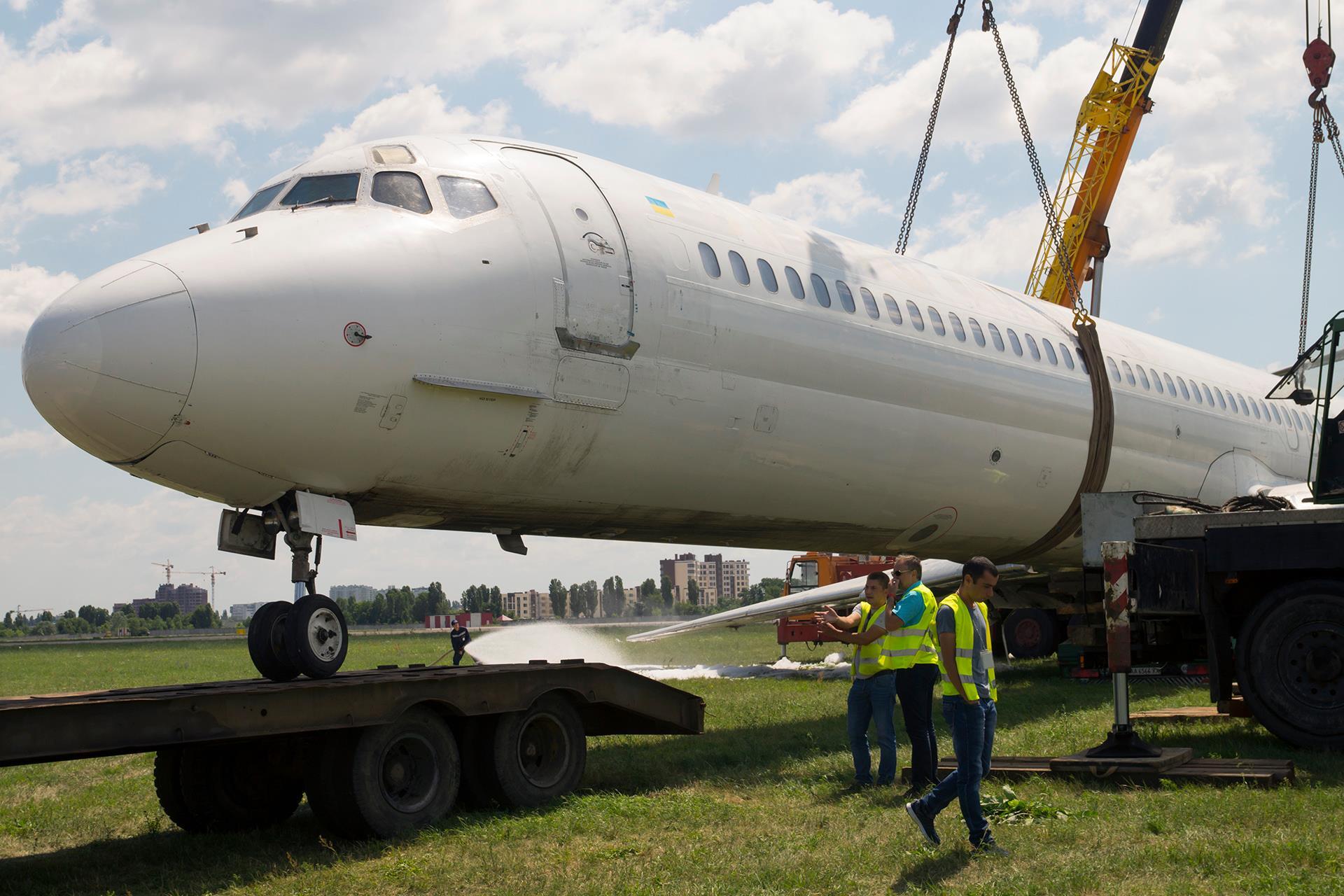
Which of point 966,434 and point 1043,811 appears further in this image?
point 966,434

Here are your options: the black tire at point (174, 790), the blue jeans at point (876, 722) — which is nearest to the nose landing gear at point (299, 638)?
the black tire at point (174, 790)

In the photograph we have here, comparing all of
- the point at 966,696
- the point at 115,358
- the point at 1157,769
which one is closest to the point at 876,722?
the point at 1157,769

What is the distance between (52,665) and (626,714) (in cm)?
3616

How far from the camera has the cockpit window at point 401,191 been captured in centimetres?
921

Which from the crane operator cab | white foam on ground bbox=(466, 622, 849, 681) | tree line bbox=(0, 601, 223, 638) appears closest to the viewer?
the crane operator cab

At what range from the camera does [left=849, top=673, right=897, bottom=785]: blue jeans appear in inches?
387

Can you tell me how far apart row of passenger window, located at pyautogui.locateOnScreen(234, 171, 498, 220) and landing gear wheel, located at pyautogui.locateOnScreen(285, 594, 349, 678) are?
2895 millimetres

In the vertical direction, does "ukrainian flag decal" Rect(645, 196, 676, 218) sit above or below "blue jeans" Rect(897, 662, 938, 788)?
above

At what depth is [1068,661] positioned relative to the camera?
19.4m

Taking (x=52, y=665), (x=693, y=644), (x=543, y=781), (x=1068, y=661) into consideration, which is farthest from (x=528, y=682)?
(x=52, y=665)

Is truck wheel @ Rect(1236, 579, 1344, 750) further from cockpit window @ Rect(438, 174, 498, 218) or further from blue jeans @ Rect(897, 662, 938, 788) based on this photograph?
cockpit window @ Rect(438, 174, 498, 218)

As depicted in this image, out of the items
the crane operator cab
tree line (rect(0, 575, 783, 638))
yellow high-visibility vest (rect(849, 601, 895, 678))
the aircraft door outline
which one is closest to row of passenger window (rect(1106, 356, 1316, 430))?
the crane operator cab

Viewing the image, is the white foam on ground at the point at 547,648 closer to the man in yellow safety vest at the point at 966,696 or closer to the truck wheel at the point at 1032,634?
the truck wheel at the point at 1032,634

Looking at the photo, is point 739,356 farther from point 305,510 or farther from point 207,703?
point 207,703
